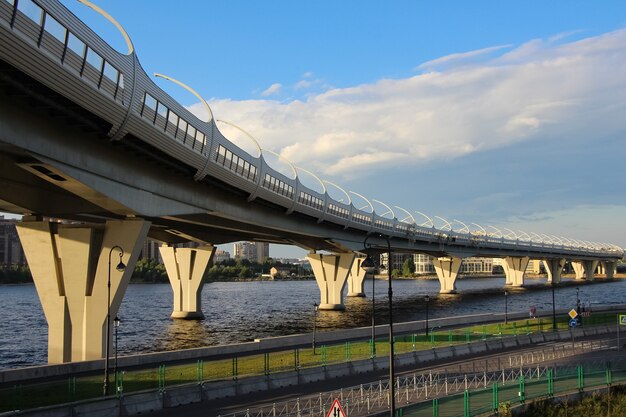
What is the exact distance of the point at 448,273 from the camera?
500 ft

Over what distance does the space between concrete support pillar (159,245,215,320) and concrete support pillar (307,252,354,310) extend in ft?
72.8

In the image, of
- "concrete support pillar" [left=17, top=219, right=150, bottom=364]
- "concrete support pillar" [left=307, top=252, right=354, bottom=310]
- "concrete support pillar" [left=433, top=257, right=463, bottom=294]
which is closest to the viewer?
"concrete support pillar" [left=17, top=219, right=150, bottom=364]

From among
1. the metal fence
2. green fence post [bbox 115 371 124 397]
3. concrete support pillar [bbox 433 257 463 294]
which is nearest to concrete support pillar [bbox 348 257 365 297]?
concrete support pillar [bbox 433 257 463 294]

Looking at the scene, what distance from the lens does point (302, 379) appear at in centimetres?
3303

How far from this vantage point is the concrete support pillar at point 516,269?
18825cm

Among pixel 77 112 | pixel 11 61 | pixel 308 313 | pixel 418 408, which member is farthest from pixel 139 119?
pixel 308 313

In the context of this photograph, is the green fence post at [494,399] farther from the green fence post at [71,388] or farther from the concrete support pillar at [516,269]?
the concrete support pillar at [516,269]

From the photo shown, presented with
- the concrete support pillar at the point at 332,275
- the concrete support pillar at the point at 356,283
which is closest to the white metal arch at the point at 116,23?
the concrete support pillar at the point at 332,275

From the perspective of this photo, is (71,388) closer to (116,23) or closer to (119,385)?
(119,385)

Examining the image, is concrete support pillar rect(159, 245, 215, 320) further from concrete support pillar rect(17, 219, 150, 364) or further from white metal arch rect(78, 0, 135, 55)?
white metal arch rect(78, 0, 135, 55)

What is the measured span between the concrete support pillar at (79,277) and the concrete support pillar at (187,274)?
38.6 meters

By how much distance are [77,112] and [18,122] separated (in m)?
2.49

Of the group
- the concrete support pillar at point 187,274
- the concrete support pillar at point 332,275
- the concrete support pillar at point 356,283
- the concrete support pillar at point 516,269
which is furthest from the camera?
the concrete support pillar at point 516,269

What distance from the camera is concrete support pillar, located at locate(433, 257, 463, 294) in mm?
151875
